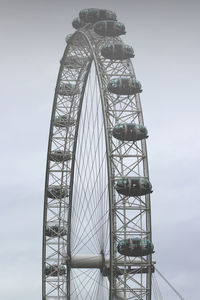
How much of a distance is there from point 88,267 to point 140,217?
10.4m

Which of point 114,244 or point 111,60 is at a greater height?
point 111,60

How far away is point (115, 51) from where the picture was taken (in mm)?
44281

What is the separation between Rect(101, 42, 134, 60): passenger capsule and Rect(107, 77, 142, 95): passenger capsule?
101 inches

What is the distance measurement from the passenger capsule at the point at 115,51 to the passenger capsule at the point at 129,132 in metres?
6.81

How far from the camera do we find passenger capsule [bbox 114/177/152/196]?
38094mm

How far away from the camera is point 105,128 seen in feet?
132

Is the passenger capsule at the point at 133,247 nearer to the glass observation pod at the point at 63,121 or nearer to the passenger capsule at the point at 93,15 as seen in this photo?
the passenger capsule at the point at 93,15

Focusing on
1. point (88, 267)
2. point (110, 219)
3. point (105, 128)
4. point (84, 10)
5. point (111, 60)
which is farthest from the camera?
point (84, 10)

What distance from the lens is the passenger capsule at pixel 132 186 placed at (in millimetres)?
38094

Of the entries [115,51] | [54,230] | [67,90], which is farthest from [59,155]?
[115,51]

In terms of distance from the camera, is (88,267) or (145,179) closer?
(145,179)

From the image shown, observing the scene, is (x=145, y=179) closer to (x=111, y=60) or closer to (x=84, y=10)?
(x=111, y=60)

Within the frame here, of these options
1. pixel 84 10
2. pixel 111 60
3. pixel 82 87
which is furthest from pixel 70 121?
pixel 111 60

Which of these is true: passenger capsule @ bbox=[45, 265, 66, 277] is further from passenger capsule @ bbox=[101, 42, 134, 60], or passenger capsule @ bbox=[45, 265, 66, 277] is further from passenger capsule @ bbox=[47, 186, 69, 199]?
passenger capsule @ bbox=[101, 42, 134, 60]
